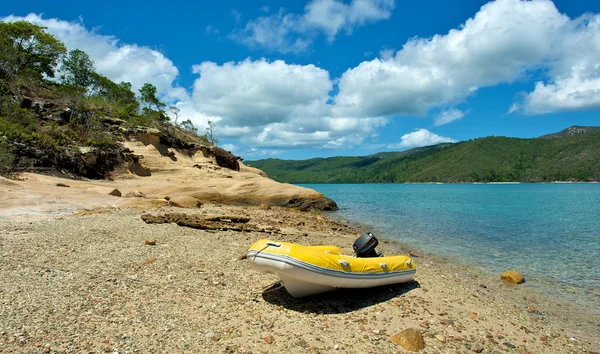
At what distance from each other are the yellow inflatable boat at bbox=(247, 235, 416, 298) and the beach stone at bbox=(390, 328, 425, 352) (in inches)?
58.3

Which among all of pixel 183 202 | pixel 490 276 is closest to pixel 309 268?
pixel 490 276

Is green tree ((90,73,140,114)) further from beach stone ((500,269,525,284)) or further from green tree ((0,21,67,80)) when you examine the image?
beach stone ((500,269,525,284))

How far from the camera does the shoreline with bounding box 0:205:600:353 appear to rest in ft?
14.9

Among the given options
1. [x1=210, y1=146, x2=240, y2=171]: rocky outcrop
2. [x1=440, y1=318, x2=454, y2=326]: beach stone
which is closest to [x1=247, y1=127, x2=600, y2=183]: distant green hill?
[x1=210, y1=146, x2=240, y2=171]: rocky outcrop

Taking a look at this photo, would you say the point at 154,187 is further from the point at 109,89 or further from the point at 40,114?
the point at 109,89

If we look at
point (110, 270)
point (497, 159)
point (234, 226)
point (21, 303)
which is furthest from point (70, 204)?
point (497, 159)

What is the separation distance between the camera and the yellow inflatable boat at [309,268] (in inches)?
235

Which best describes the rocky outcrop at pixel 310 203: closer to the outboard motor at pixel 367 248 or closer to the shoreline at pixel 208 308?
the shoreline at pixel 208 308

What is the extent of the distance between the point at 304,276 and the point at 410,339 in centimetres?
197

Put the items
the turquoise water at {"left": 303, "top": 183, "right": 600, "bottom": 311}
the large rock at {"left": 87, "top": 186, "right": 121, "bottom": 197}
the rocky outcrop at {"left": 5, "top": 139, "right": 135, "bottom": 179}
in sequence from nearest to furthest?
the turquoise water at {"left": 303, "top": 183, "right": 600, "bottom": 311}, the large rock at {"left": 87, "top": 186, "right": 121, "bottom": 197}, the rocky outcrop at {"left": 5, "top": 139, "right": 135, "bottom": 179}

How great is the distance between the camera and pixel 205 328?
496cm

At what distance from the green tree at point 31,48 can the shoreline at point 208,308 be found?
116 ft

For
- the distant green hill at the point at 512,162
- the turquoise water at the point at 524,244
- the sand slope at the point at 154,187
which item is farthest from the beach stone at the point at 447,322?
the distant green hill at the point at 512,162

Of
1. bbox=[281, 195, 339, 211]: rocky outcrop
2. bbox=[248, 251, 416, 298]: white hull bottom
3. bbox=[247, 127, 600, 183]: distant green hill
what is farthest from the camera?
bbox=[247, 127, 600, 183]: distant green hill
